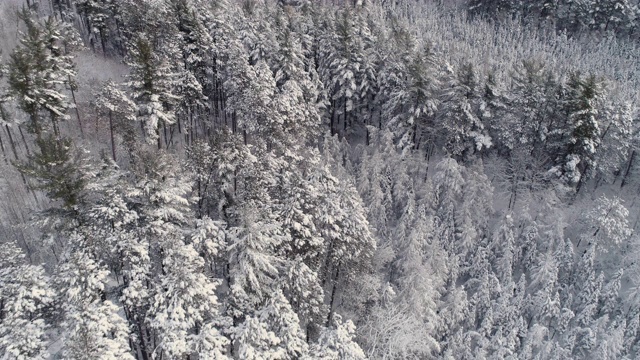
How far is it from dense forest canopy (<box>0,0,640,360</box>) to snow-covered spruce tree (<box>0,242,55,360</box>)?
12 centimetres

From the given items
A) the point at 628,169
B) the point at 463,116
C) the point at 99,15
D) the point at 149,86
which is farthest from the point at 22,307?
the point at 628,169

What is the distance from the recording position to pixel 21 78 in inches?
Result: 1153

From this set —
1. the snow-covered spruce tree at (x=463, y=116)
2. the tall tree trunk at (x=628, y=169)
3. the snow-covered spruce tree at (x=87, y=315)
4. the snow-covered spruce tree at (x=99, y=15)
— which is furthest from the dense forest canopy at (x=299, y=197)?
the tall tree trunk at (x=628, y=169)

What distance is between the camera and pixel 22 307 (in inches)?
792

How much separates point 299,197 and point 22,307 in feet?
49.2

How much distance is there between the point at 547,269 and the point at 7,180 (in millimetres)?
44009

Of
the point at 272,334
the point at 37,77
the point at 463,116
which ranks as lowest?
the point at 272,334

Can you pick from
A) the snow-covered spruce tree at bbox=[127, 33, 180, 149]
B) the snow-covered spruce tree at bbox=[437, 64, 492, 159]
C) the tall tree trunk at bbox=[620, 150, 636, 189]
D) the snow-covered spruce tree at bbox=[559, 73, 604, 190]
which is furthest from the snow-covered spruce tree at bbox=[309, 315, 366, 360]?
the tall tree trunk at bbox=[620, 150, 636, 189]

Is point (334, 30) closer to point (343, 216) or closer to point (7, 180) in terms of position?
point (343, 216)

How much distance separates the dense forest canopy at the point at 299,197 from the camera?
73.0 feet

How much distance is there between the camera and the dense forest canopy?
22266 mm

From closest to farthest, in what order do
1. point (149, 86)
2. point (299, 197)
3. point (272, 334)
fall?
point (272, 334)
point (299, 197)
point (149, 86)

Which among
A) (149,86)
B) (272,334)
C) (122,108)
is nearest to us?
(272,334)

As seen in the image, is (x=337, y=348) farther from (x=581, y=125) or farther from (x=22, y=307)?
(x=581, y=125)
